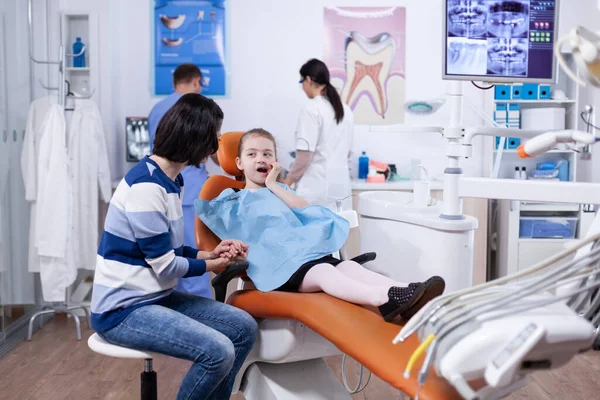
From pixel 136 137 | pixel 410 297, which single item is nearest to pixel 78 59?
pixel 136 137

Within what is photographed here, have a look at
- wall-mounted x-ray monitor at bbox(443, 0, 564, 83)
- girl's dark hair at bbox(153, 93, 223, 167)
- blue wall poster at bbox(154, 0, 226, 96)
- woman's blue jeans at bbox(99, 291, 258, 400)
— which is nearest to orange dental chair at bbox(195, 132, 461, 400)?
woman's blue jeans at bbox(99, 291, 258, 400)

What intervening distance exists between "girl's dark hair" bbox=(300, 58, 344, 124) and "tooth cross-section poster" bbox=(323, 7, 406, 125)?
0.92 meters

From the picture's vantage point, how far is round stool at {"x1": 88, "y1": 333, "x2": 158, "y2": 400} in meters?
1.79

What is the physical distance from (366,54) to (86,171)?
1.88 metres

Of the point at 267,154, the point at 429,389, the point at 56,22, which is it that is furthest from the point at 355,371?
the point at 56,22

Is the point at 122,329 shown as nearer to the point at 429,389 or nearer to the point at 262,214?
the point at 262,214

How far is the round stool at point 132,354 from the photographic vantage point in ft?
5.89

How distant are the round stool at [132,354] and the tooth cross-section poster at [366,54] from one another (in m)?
2.82

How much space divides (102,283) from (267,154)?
0.79 m

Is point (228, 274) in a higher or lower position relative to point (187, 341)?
higher

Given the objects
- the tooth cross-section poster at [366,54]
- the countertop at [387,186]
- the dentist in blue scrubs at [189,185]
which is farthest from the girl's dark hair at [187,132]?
the tooth cross-section poster at [366,54]

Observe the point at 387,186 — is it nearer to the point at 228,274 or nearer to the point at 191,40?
the point at 191,40

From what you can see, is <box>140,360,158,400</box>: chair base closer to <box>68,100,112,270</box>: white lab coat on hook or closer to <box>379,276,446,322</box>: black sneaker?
<box>379,276,446,322</box>: black sneaker

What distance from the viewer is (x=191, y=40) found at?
4.39 m
